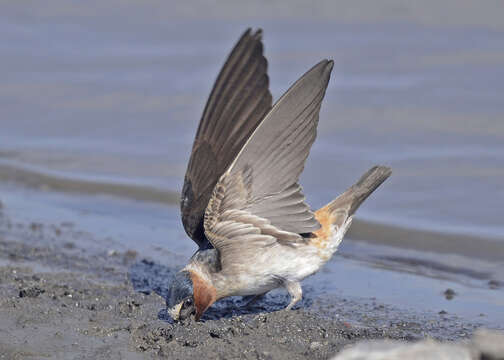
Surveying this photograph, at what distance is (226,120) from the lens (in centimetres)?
555

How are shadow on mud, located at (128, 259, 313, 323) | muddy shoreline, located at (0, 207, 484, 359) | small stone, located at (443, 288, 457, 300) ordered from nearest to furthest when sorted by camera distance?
muddy shoreline, located at (0, 207, 484, 359) → shadow on mud, located at (128, 259, 313, 323) → small stone, located at (443, 288, 457, 300)

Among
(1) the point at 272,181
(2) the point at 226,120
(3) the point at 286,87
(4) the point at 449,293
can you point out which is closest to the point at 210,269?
(1) the point at 272,181

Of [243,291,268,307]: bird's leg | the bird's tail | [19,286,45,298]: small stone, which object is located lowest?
[19,286,45,298]: small stone

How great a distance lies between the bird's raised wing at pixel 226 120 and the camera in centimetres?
514

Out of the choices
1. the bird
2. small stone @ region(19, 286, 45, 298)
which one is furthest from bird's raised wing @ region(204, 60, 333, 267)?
small stone @ region(19, 286, 45, 298)

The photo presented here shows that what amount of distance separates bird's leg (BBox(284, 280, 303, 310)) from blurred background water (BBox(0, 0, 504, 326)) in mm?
1451

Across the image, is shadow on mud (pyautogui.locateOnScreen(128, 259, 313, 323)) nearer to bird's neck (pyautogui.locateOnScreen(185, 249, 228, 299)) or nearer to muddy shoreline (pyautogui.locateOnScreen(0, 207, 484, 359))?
muddy shoreline (pyautogui.locateOnScreen(0, 207, 484, 359))

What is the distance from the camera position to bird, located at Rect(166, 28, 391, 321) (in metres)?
5.04

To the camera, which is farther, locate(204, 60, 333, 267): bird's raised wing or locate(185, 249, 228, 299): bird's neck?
locate(185, 249, 228, 299): bird's neck

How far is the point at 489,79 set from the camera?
10.1m

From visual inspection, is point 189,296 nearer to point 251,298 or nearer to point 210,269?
point 210,269

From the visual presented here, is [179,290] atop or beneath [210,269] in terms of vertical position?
beneath

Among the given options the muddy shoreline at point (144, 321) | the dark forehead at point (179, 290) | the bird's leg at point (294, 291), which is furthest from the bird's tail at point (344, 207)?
the dark forehead at point (179, 290)

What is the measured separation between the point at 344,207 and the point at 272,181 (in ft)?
3.42
